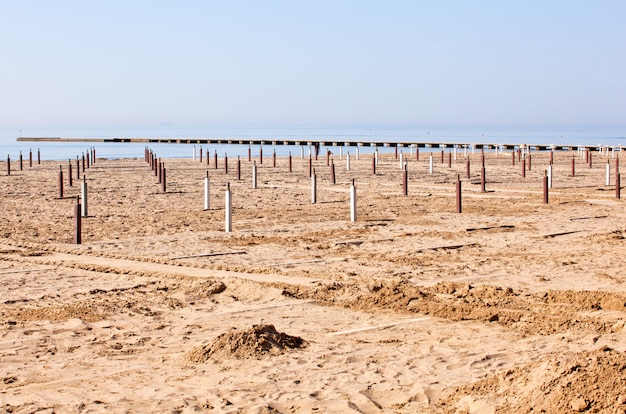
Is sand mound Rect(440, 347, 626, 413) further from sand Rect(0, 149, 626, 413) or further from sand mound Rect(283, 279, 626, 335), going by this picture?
sand mound Rect(283, 279, 626, 335)

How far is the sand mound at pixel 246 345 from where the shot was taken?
8.77 metres

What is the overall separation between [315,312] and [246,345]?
2.24m

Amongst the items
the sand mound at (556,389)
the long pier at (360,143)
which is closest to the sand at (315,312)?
the sand mound at (556,389)

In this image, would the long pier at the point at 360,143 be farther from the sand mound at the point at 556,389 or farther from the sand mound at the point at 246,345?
the sand mound at the point at 556,389

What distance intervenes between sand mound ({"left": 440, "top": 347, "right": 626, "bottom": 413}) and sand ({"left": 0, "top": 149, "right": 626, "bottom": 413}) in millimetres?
16

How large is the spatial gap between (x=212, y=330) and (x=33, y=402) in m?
2.97

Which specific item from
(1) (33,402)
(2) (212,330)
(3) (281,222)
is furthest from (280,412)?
(3) (281,222)

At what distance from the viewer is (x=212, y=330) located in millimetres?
10172

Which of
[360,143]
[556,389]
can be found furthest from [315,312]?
[360,143]

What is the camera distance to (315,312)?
11.1 m

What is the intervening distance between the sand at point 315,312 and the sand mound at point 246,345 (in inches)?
0.8

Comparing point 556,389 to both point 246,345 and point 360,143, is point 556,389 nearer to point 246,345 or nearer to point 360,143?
point 246,345

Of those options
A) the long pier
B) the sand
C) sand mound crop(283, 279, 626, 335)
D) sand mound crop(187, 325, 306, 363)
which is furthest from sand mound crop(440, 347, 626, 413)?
the long pier

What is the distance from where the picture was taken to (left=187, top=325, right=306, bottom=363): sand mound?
877 cm
